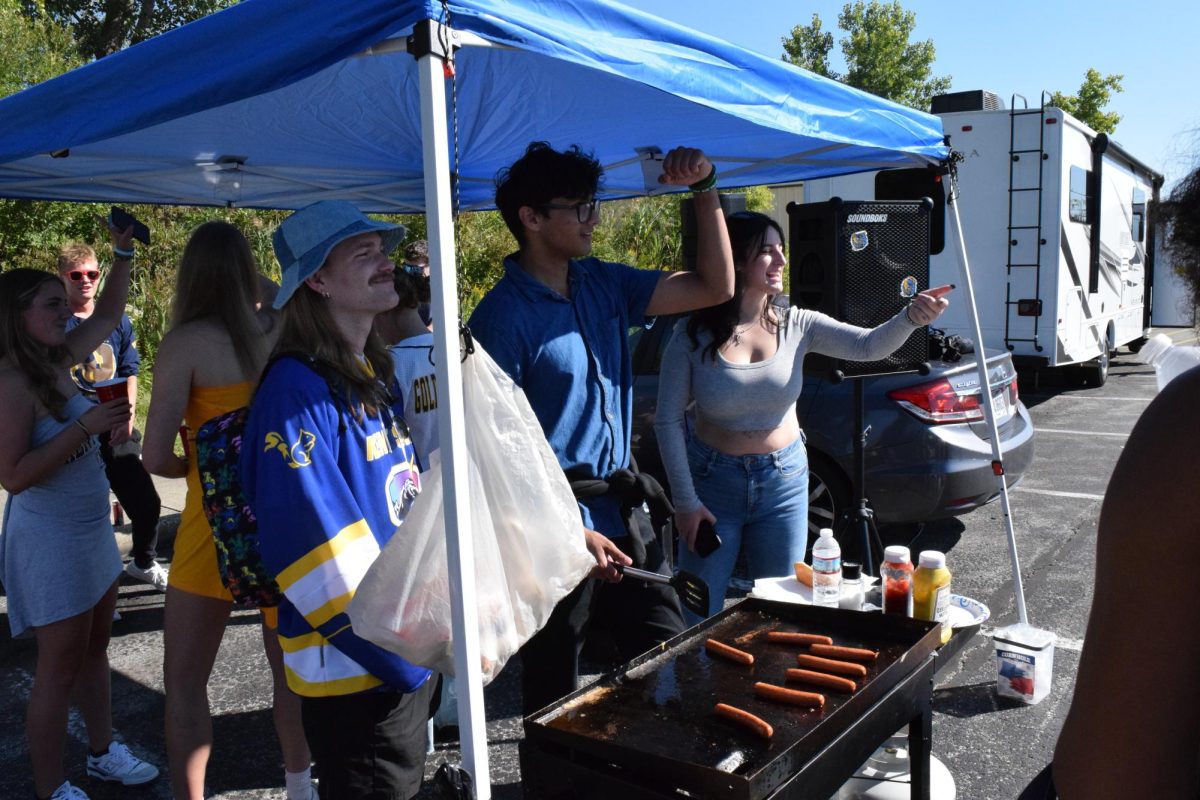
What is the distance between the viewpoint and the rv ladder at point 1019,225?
30.4 ft

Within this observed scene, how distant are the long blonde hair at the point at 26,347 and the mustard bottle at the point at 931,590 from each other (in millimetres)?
2788

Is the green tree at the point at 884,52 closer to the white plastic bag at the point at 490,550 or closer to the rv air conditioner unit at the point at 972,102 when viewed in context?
the rv air conditioner unit at the point at 972,102

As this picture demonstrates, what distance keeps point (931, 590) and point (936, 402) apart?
8.87ft

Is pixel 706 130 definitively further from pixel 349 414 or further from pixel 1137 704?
pixel 1137 704

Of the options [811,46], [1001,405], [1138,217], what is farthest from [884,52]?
[1001,405]

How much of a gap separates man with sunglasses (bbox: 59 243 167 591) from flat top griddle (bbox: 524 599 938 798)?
11.0 feet

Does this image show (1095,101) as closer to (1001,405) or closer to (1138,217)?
(1138,217)

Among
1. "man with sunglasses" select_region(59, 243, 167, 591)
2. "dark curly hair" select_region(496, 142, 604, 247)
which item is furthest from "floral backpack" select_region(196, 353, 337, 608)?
"man with sunglasses" select_region(59, 243, 167, 591)

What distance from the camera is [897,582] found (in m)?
2.60

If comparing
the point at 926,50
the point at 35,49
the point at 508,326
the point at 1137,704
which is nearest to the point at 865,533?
the point at 508,326

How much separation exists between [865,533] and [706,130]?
195cm

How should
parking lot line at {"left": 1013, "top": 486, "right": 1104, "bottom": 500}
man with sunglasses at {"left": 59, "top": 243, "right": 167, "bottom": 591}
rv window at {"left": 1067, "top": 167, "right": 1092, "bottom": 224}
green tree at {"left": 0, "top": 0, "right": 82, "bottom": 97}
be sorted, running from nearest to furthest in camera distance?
1. man with sunglasses at {"left": 59, "top": 243, "right": 167, "bottom": 591}
2. parking lot line at {"left": 1013, "top": 486, "right": 1104, "bottom": 500}
3. rv window at {"left": 1067, "top": 167, "right": 1092, "bottom": 224}
4. green tree at {"left": 0, "top": 0, "right": 82, "bottom": 97}

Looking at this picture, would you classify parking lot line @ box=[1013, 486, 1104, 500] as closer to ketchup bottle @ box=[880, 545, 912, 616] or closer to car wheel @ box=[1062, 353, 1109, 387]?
ketchup bottle @ box=[880, 545, 912, 616]

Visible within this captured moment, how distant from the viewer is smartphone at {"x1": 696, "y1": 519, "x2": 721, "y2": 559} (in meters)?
3.07
